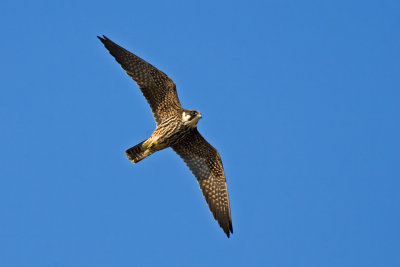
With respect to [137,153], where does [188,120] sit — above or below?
above

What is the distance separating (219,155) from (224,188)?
72cm

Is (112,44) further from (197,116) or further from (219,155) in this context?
(219,155)

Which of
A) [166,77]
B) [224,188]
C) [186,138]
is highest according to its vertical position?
[166,77]

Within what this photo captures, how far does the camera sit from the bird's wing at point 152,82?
43.0 ft

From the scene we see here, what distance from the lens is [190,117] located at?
12961 millimetres

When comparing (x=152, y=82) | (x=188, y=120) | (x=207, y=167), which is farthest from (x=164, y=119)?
(x=207, y=167)

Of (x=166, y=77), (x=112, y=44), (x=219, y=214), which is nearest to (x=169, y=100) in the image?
(x=166, y=77)

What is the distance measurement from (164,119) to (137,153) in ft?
2.89

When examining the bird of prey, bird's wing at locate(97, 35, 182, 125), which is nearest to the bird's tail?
the bird of prey

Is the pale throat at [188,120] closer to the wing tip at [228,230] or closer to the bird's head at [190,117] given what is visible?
the bird's head at [190,117]

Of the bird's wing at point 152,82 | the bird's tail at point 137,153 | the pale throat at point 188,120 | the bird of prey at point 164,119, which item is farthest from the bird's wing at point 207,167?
the bird's tail at point 137,153

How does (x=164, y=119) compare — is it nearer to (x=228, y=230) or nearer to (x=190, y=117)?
(x=190, y=117)

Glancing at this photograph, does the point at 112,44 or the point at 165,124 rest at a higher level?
the point at 112,44

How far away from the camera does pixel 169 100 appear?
43.7ft
